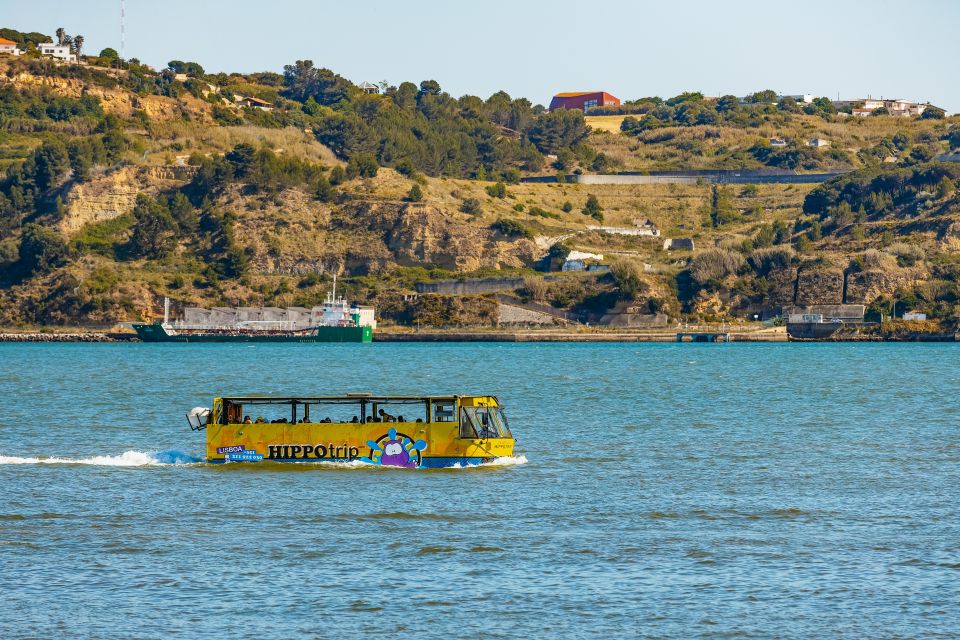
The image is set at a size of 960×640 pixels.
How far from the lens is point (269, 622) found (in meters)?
19.5

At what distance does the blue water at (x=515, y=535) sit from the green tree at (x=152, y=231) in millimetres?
136717

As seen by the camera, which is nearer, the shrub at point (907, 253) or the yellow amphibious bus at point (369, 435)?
the yellow amphibious bus at point (369, 435)

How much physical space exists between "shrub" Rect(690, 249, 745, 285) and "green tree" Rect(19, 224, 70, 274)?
81697 mm

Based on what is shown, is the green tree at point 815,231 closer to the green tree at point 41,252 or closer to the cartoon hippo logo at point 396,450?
the green tree at point 41,252

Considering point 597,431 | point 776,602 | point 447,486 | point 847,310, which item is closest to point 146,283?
point 847,310

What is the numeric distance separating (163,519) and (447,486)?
6743 mm

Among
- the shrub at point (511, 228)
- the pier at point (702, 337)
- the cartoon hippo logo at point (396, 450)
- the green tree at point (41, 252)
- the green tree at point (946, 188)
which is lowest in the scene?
the cartoon hippo logo at point (396, 450)

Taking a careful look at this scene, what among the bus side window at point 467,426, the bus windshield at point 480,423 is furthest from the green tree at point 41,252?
the bus side window at point 467,426

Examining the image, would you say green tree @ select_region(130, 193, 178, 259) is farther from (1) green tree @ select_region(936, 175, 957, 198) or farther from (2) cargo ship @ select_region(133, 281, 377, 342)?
(1) green tree @ select_region(936, 175, 957, 198)

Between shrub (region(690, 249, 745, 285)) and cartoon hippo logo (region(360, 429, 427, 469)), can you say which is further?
shrub (region(690, 249, 745, 285))

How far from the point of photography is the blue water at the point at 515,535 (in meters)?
19.8

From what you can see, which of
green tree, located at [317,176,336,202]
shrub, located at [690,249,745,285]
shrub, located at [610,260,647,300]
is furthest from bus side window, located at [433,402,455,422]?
green tree, located at [317,176,336,202]

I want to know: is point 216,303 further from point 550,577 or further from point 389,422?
point 550,577

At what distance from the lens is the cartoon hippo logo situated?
33906mm
